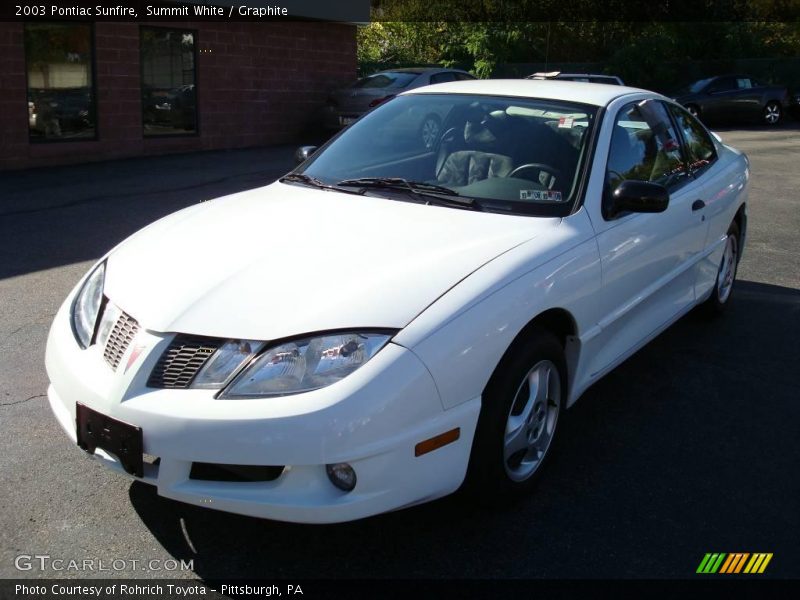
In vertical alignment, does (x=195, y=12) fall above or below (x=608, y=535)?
above

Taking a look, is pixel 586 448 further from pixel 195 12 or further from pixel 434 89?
pixel 195 12

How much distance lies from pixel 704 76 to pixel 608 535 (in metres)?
29.1

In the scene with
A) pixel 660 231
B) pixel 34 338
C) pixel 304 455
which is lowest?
pixel 34 338

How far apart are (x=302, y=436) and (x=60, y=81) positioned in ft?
42.5

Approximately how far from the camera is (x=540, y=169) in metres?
4.23

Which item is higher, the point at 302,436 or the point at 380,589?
the point at 302,436

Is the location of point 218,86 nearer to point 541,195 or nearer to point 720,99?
point 541,195

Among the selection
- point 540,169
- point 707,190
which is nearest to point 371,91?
point 707,190

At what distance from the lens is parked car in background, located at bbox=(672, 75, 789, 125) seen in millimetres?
24297

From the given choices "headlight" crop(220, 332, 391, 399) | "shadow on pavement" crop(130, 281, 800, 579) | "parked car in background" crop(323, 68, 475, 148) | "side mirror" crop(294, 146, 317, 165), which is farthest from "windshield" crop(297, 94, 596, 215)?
"parked car in background" crop(323, 68, 475, 148)

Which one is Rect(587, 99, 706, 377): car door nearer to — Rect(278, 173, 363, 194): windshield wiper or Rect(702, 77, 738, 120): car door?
Rect(278, 173, 363, 194): windshield wiper

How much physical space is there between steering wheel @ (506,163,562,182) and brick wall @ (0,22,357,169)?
1116cm

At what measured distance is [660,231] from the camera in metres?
4.56

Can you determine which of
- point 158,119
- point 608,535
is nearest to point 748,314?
point 608,535
